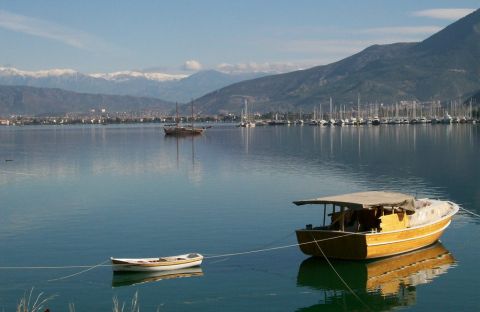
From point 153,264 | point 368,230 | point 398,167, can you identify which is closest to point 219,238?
point 153,264

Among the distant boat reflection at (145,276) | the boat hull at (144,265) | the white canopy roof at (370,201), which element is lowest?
the distant boat reflection at (145,276)

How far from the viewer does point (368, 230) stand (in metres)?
32.3

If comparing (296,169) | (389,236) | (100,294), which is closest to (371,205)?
(389,236)

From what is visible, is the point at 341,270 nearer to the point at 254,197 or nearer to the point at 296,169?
the point at 254,197

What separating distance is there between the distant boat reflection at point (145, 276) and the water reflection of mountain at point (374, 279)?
4.99 m

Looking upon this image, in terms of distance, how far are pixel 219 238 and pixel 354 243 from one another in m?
9.39

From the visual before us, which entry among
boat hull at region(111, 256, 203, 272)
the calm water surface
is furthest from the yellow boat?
boat hull at region(111, 256, 203, 272)

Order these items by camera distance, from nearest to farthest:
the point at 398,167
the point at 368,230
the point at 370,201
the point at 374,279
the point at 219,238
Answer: the point at 374,279
the point at 370,201
the point at 368,230
the point at 219,238
the point at 398,167

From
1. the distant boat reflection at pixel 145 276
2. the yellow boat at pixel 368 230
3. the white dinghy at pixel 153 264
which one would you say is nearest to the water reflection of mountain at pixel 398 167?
the yellow boat at pixel 368 230

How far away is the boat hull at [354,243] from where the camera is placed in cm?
3089

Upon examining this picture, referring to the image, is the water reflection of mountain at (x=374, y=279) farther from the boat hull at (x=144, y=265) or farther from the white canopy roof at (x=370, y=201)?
the boat hull at (x=144, y=265)

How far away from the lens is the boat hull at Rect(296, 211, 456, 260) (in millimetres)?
30891

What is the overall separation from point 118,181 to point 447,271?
4326 cm

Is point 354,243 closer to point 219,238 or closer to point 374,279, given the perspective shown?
point 374,279
